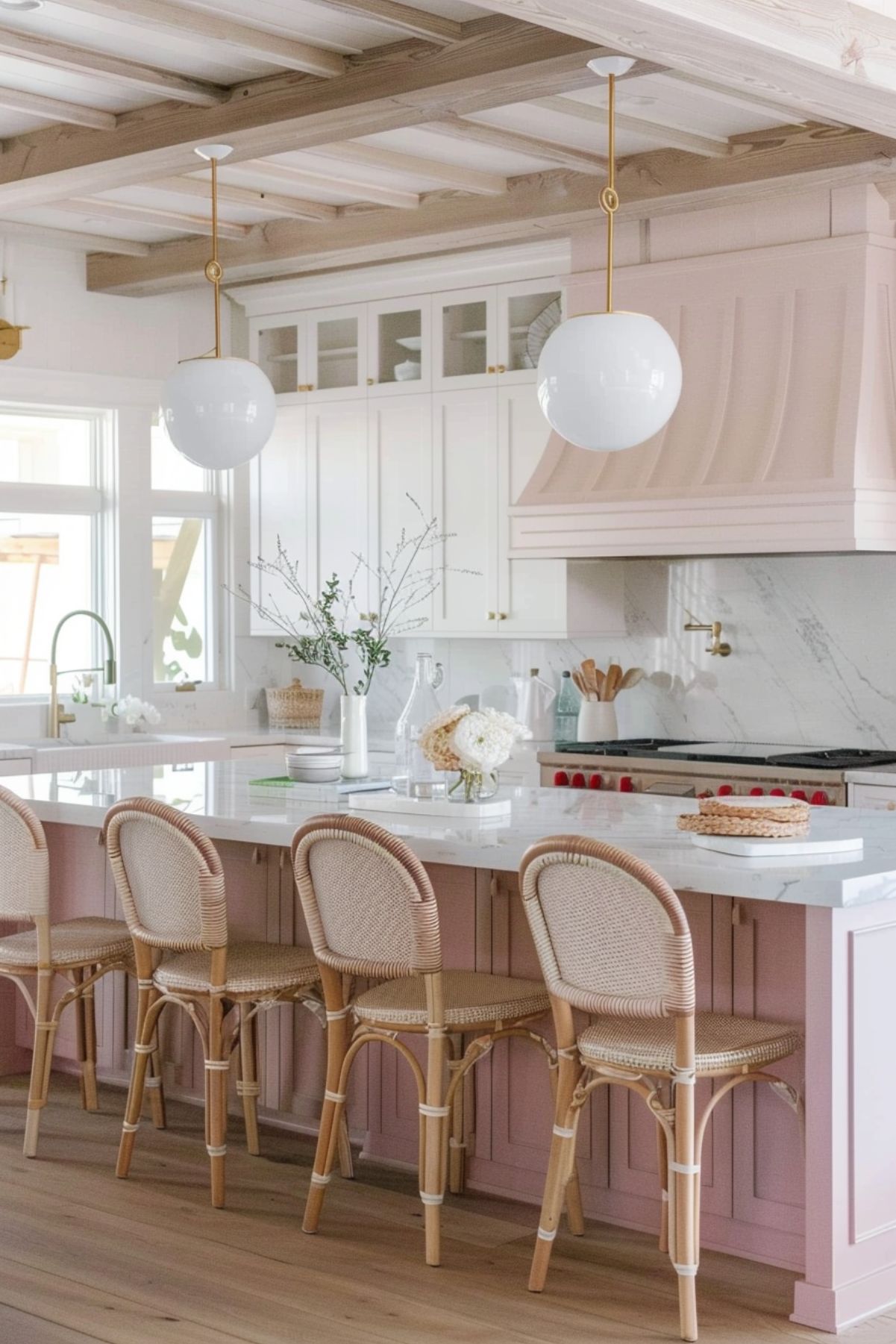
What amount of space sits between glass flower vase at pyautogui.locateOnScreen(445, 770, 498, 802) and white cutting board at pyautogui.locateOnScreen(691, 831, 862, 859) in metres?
0.65

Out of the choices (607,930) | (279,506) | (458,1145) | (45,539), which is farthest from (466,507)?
(607,930)

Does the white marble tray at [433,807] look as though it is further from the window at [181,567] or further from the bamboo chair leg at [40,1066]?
the window at [181,567]

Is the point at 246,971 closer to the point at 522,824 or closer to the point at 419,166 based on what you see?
the point at 522,824

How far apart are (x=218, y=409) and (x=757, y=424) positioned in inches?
71.7

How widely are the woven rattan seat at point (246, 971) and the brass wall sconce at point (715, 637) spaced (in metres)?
2.45

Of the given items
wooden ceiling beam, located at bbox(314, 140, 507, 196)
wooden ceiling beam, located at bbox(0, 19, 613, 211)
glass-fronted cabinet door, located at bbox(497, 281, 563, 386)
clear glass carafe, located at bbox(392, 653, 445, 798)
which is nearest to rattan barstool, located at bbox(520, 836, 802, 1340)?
clear glass carafe, located at bbox(392, 653, 445, 798)

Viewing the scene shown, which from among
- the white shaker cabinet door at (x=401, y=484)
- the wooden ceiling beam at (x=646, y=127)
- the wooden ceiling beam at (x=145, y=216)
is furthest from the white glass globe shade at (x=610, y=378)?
the white shaker cabinet door at (x=401, y=484)

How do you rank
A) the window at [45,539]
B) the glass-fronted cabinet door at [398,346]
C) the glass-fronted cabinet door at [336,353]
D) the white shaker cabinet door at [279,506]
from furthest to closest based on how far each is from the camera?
the white shaker cabinet door at [279,506] → the glass-fronted cabinet door at [336,353] → the window at [45,539] → the glass-fronted cabinet door at [398,346]

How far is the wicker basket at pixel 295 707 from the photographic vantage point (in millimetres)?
7094

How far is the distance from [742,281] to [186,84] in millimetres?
1902

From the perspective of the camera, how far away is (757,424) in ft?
17.4

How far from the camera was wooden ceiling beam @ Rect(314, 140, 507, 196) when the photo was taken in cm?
513

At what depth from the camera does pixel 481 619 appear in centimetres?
A: 637

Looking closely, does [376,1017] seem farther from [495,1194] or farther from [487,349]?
[487,349]
